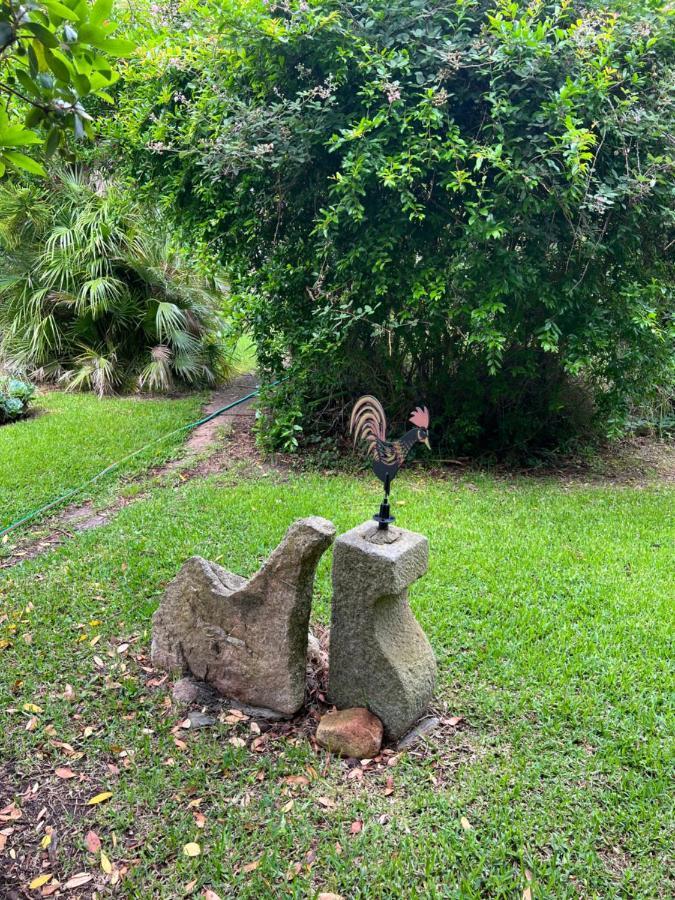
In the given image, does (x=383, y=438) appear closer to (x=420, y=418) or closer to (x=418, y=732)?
(x=420, y=418)

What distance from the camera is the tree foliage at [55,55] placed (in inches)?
52.2

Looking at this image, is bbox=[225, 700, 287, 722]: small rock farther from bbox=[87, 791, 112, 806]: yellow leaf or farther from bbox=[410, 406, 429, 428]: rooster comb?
bbox=[410, 406, 429, 428]: rooster comb

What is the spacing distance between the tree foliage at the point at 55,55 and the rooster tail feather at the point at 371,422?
1.43m

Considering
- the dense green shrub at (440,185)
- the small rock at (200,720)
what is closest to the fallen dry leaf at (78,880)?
the small rock at (200,720)

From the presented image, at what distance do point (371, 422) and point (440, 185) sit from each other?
3.02 meters

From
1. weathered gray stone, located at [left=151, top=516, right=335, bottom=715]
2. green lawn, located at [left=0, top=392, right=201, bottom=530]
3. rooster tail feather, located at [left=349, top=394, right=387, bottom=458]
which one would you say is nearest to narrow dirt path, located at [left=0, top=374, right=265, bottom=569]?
green lawn, located at [left=0, top=392, right=201, bottom=530]

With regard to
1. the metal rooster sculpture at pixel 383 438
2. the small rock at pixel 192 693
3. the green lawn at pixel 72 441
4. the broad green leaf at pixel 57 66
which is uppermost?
the broad green leaf at pixel 57 66

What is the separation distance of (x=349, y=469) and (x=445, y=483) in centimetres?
93

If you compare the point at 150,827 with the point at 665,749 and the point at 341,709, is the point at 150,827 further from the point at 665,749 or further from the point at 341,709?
the point at 665,749

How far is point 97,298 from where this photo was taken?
875cm

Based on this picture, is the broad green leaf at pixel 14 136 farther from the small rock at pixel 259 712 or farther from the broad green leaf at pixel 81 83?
the small rock at pixel 259 712

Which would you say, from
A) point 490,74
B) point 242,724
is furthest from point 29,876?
point 490,74

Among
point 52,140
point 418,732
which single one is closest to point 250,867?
point 418,732

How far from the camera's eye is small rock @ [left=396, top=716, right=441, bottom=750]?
2.59 m
